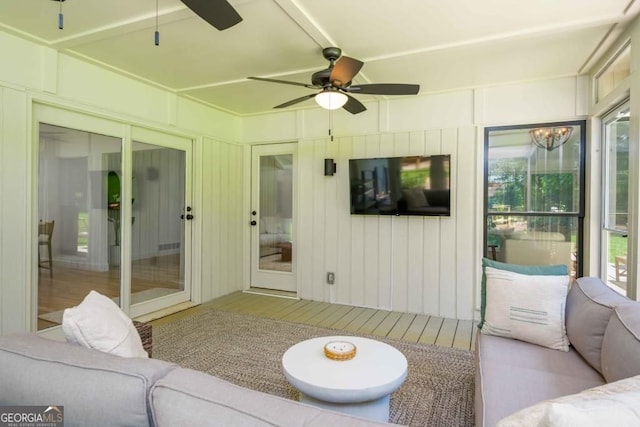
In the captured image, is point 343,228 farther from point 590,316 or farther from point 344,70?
point 590,316

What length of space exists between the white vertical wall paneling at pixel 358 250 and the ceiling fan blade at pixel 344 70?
192cm

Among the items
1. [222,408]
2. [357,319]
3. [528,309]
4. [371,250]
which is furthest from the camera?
[371,250]

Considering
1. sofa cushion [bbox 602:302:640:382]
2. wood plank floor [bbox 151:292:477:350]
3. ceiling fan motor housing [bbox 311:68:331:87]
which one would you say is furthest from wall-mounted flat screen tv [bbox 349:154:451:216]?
sofa cushion [bbox 602:302:640:382]

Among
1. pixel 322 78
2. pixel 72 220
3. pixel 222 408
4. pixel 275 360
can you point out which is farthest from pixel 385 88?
pixel 72 220

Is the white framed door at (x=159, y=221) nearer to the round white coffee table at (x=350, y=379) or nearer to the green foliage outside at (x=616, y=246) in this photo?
the round white coffee table at (x=350, y=379)

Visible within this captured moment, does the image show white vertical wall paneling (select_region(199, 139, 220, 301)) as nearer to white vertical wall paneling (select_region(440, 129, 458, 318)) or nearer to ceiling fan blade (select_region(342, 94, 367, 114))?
ceiling fan blade (select_region(342, 94, 367, 114))

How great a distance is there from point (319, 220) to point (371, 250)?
0.82 m

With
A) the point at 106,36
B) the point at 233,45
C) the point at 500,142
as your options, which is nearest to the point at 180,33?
the point at 233,45

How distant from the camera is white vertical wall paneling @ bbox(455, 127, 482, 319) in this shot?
4.00m

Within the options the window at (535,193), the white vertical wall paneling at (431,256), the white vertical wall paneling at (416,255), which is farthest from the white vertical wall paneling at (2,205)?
the window at (535,193)

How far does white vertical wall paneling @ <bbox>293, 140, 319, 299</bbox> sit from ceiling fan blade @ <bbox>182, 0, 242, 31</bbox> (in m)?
3.04

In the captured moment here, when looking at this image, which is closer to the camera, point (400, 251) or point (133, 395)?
point (133, 395)

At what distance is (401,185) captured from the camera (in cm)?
420

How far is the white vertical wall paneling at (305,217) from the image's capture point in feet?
15.9
